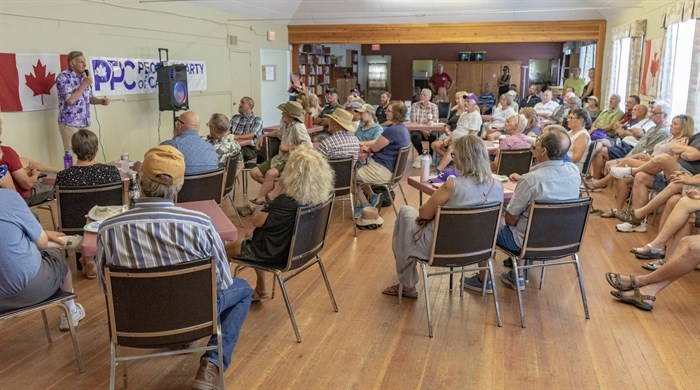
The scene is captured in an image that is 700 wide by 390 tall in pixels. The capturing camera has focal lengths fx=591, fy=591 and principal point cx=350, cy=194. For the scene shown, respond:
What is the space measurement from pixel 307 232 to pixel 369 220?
7.94 ft

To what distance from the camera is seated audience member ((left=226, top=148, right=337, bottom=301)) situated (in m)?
3.14

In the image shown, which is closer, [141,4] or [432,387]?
[432,387]

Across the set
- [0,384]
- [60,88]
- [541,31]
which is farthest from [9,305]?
[541,31]

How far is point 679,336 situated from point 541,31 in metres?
9.76

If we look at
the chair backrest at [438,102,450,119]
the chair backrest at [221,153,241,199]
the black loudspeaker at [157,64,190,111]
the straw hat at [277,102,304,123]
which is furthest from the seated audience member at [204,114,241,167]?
the chair backrest at [438,102,450,119]

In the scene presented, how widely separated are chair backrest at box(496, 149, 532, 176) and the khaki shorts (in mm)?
1028

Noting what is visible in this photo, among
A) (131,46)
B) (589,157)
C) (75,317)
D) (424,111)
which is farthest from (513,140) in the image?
(131,46)

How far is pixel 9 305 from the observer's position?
2.60 meters

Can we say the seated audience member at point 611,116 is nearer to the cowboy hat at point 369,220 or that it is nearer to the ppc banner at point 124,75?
the cowboy hat at point 369,220

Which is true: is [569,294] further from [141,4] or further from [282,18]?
[282,18]

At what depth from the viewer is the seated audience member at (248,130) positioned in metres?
7.01

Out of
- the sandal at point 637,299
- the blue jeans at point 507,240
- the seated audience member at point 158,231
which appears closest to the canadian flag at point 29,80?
the seated audience member at point 158,231

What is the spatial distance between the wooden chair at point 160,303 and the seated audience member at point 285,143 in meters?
2.80

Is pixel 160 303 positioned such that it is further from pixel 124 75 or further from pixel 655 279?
pixel 124 75
